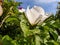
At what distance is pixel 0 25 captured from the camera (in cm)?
89

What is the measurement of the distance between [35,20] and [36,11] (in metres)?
0.04

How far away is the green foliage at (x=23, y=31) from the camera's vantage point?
85 centimetres

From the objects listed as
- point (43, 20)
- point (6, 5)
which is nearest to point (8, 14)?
point (6, 5)

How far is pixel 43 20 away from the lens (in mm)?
905

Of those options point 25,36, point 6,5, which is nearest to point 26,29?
point 25,36

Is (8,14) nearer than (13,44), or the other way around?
(13,44)

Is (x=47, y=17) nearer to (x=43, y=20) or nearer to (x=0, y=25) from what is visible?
(x=43, y=20)

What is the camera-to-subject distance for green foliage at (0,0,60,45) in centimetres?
85

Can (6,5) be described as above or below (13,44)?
above

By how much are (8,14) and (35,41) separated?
0.18 metres

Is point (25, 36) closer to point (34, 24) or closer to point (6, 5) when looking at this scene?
point (34, 24)

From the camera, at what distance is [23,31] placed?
0.87 metres

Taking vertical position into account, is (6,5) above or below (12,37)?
above

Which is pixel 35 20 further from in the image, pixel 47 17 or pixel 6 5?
pixel 6 5
